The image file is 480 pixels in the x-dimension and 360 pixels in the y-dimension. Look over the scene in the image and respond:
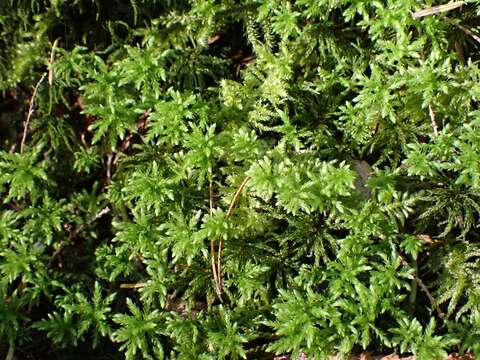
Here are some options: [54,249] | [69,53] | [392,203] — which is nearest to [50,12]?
[69,53]

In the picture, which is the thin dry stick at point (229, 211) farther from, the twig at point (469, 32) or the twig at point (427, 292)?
the twig at point (469, 32)

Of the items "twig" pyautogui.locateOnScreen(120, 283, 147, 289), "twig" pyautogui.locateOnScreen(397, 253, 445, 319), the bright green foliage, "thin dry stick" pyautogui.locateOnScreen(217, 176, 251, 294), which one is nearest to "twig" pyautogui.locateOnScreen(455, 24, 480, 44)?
the bright green foliage

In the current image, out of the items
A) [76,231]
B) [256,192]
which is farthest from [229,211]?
[76,231]

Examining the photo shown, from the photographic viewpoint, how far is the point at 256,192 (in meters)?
2.82

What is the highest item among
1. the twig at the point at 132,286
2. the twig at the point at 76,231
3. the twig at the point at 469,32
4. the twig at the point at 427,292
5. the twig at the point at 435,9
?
the twig at the point at 435,9

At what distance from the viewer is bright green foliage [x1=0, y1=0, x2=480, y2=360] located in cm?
271

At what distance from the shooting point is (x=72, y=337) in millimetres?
2928

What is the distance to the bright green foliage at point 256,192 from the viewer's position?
271cm

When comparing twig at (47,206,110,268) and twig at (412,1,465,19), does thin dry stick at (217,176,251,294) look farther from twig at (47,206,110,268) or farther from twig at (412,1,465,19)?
twig at (412,1,465,19)

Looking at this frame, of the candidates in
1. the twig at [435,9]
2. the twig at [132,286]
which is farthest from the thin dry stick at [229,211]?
the twig at [435,9]

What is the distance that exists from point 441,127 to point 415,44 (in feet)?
1.42

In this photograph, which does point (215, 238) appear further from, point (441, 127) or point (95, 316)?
point (441, 127)

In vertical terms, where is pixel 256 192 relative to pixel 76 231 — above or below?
above

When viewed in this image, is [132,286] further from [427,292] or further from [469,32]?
[469,32]
